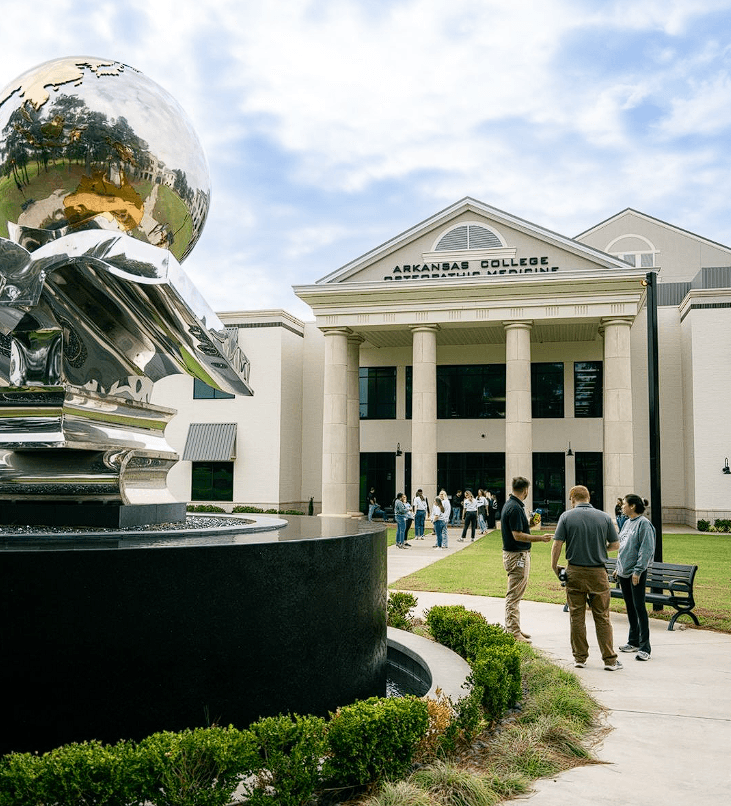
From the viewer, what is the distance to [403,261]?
36.3 meters

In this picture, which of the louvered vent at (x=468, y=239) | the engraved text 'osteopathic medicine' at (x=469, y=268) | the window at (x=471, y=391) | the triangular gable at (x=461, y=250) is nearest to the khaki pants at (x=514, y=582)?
the engraved text 'osteopathic medicine' at (x=469, y=268)

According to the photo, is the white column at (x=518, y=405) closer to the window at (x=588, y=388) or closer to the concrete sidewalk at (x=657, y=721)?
the window at (x=588, y=388)

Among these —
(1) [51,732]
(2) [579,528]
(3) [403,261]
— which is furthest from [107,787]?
(3) [403,261]

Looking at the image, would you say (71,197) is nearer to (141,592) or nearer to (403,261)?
(141,592)

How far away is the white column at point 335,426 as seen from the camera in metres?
34.6

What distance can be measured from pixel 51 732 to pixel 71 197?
4142 millimetres

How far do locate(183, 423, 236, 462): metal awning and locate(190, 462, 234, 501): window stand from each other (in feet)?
2.36

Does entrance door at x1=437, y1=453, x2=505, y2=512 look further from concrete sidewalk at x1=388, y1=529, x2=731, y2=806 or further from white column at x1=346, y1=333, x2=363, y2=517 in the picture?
concrete sidewalk at x1=388, y1=529, x2=731, y2=806

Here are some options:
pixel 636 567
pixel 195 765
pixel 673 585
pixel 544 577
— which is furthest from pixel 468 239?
pixel 195 765

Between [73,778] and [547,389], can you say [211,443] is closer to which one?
[547,389]

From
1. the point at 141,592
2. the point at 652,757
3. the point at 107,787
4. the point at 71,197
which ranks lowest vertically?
the point at 652,757

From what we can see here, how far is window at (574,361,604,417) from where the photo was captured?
125 feet

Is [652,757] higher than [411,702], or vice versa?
[411,702]

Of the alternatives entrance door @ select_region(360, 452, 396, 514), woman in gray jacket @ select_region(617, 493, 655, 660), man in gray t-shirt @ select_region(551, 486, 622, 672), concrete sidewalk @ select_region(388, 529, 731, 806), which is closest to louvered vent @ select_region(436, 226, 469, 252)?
entrance door @ select_region(360, 452, 396, 514)
